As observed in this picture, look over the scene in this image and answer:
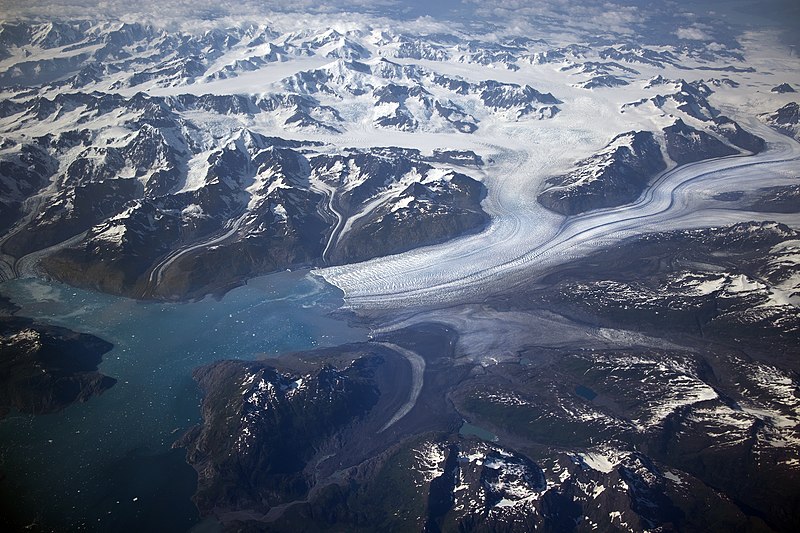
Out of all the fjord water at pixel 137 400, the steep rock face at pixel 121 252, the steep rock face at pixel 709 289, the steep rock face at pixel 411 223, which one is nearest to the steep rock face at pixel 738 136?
the steep rock face at pixel 709 289

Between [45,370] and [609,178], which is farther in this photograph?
[609,178]

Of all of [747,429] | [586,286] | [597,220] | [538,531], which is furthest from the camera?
[597,220]

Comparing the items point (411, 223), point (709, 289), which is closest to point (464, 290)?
point (411, 223)

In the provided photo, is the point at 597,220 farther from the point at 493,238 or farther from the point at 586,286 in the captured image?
the point at 586,286

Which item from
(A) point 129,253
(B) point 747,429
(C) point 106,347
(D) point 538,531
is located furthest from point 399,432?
(A) point 129,253

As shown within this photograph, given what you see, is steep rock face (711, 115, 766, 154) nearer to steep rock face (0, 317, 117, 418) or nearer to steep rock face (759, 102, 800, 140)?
steep rock face (759, 102, 800, 140)

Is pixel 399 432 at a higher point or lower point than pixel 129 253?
lower

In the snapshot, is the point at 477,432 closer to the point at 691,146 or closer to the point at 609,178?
the point at 609,178
